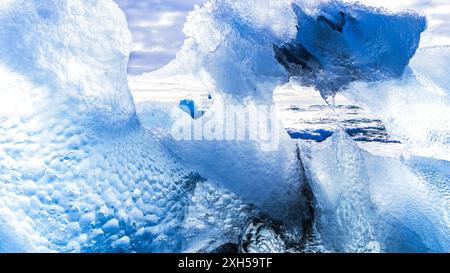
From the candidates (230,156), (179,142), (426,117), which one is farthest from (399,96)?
(179,142)

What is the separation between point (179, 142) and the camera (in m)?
1.61

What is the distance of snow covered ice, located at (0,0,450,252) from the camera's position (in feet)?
4.06

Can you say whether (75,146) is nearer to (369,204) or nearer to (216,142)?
(216,142)

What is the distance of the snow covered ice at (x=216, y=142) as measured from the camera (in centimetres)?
124

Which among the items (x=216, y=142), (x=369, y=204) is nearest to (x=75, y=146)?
(x=216, y=142)

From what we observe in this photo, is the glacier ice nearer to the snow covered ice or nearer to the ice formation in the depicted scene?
the snow covered ice

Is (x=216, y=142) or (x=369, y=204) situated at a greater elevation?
(x=216, y=142)

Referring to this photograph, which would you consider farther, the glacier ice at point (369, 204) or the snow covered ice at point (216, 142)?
the glacier ice at point (369, 204)

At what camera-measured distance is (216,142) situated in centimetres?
162

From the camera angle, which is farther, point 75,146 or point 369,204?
point 369,204

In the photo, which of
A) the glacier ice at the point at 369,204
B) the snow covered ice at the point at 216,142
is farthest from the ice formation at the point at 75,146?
the glacier ice at the point at 369,204

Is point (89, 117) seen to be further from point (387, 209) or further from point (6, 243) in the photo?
point (387, 209)

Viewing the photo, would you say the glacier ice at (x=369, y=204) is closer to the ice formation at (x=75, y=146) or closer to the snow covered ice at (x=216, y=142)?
the snow covered ice at (x=216, y=142)

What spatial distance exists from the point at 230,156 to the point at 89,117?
48 centimetres
